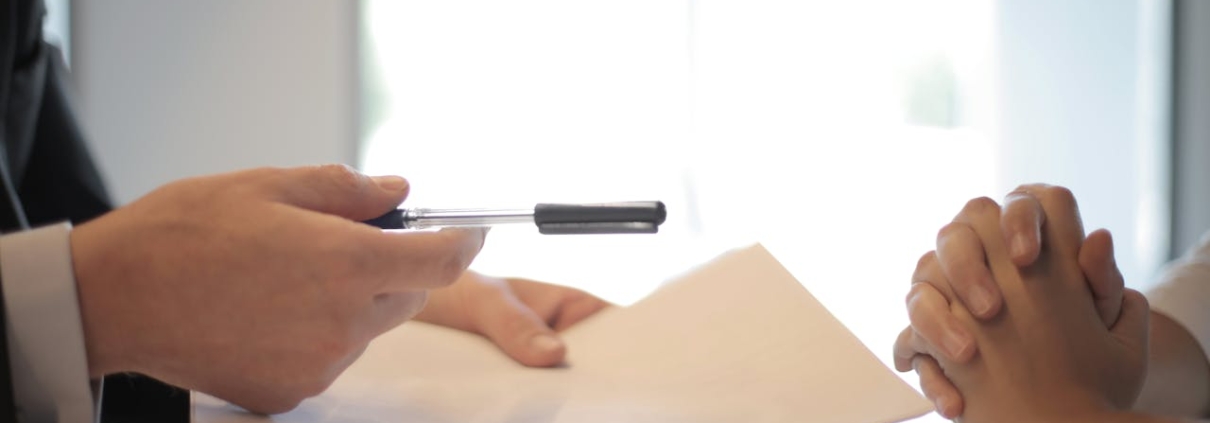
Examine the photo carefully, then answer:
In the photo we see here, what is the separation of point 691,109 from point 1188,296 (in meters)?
1.89

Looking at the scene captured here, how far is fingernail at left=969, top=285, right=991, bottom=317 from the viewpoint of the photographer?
1.75ft

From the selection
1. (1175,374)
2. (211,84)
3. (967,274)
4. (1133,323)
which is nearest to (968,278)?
(967,274)

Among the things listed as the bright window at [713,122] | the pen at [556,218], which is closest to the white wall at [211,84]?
the bright window at [713,122]

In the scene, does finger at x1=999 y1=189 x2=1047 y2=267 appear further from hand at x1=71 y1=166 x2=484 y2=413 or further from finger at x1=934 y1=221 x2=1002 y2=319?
hand at x1=71 y1=166 x2=484 y2=413

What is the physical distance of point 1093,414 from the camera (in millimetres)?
512

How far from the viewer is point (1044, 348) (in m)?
0.54

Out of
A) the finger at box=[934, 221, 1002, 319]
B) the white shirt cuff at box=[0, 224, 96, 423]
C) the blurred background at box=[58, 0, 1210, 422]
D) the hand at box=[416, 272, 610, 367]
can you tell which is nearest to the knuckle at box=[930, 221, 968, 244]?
A: the finger at box=[934, 221, 1002, 319]

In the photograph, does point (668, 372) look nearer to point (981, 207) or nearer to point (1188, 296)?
point (981, 207)

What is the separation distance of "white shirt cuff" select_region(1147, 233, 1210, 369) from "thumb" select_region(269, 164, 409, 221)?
0.61 m

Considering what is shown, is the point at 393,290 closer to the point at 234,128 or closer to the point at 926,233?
the point at 234,128

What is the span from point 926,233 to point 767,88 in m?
0.60

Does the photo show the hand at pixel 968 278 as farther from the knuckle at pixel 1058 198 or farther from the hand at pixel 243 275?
the hand at pixel 243 275

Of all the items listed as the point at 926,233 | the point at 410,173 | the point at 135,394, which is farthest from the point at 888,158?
the point at 135,394

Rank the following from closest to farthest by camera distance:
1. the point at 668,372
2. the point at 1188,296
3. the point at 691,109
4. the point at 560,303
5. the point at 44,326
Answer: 1. the point at 44,326
2. the point at 668,372
3. the point at 560,303
4. the point at 1188,296
5. the point at 691,109
